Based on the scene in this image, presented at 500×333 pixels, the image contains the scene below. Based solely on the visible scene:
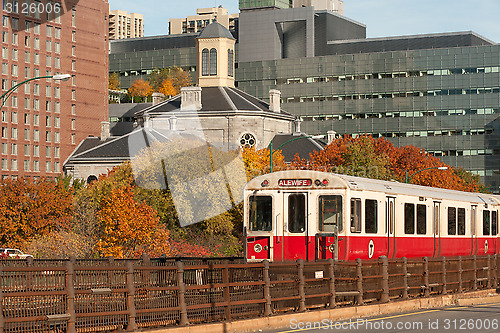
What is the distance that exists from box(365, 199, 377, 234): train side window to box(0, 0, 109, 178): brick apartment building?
11350 centimetres

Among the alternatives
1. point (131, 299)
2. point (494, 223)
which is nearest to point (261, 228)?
point (131, 299)

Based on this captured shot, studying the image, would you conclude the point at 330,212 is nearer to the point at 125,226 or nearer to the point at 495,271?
the point at 495,271

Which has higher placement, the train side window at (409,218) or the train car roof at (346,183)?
the train car roof at (346,183)

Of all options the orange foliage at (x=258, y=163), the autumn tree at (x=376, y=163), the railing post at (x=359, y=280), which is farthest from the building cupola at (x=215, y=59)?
the railing post at (x=359, y=280)

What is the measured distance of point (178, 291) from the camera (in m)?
17.8

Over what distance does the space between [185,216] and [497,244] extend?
92.7 feet

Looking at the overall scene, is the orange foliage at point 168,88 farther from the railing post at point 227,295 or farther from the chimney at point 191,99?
the railing post at point 227,295

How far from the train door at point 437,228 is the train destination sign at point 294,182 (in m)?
6.68

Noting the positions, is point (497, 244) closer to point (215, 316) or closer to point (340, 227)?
point (340, 227)

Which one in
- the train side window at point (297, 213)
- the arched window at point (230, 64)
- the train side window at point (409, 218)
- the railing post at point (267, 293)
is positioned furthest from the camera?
the arched window at point (230, 64)

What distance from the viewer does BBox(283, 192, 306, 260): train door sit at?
25.6 m

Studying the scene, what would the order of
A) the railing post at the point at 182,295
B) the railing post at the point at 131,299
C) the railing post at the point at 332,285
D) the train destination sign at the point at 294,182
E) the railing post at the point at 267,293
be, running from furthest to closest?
the train destination sign at the point at 294,182 → the railing post at the point at 332,285 → the railing post at the point at 267,293 → the railing post at the point at 182,295 → the railing post at the point at 131,299

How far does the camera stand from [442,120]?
14925cm

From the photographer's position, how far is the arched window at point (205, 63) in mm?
123188
